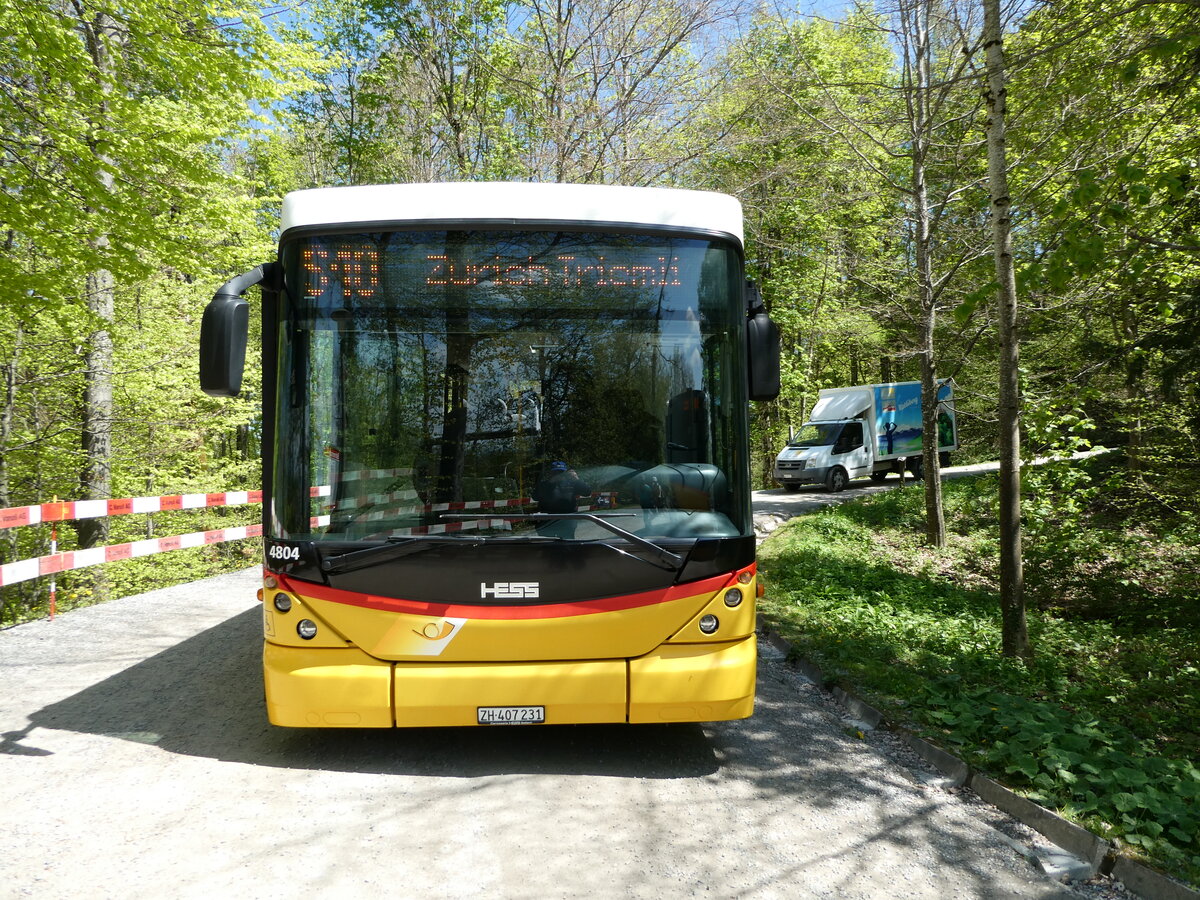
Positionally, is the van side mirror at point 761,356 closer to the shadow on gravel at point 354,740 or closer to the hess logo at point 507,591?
the hess logo at point 507,591

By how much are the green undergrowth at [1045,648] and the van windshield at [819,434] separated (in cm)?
783

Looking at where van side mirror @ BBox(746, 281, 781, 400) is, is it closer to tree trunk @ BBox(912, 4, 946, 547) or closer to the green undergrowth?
the green undergrowth

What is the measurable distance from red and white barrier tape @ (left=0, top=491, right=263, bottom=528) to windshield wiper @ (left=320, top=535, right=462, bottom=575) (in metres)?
5.36

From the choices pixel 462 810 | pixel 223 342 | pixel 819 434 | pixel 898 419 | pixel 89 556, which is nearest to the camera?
pixel 462 810

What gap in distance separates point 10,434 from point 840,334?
76.4 ft

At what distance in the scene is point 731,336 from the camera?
4.86m

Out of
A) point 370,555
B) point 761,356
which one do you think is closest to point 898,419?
point 761,356

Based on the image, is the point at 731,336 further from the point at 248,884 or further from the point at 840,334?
the point at 840,334

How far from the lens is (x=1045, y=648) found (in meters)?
8.88

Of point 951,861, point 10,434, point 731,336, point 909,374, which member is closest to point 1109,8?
point 731,336

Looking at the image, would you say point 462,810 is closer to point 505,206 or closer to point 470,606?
point 470,606

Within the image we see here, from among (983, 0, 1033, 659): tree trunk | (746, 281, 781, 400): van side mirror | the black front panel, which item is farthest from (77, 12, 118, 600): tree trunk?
(983, 0, 1033, 659): tree trunk

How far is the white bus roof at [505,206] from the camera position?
4660 mm

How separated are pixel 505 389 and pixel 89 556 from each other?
683cm
